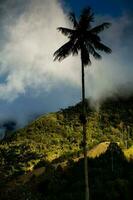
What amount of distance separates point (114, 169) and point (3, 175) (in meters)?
86.5

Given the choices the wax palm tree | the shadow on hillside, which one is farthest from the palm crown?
the shadow on hillside

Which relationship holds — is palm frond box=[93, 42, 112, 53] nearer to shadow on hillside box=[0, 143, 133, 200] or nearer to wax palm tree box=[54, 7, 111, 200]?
wax palm tree box=[54, 7, 111, 200]

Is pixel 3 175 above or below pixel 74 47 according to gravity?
below

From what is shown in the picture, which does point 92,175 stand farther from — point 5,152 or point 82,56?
point 82,56

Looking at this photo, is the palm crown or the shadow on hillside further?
the shadow on hillside

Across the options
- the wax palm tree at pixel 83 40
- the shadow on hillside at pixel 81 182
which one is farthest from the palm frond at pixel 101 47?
the shadow on hillside at pixel 81 182

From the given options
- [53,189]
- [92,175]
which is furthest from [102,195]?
[92,175]

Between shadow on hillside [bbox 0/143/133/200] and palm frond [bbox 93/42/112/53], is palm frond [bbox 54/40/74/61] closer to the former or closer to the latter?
palm frond [bbox 93/42/112/53]

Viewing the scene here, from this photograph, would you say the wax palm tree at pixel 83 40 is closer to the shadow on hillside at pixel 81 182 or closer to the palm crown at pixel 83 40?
the palm crown at pixel 83 40

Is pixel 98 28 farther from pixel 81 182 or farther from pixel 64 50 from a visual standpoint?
pixel 81 182

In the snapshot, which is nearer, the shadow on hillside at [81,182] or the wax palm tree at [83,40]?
the wax palm tree at [83,40]

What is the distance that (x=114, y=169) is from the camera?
522ft

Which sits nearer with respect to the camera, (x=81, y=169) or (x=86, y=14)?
(x=86, y=14)

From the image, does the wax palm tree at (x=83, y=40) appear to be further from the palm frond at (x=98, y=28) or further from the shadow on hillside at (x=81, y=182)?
the shadow on hillside at (x=81, y=182)
